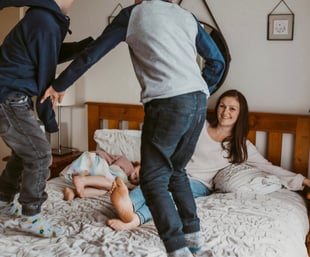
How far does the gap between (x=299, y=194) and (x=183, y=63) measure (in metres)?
1.28

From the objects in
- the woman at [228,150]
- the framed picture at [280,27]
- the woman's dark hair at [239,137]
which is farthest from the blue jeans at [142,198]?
the framed picture at [280,27]

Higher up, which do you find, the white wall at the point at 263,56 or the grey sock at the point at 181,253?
the white wall at the point at 263,56

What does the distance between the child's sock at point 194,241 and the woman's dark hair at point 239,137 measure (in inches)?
35.2

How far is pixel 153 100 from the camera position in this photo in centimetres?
146

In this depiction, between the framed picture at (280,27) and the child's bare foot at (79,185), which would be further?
the framed picture at (280,27)

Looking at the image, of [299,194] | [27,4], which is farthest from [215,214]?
[27,4]

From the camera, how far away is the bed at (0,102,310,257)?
5.08ft

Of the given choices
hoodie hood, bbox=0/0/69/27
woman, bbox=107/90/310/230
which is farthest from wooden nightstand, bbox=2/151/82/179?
hoodie hood, bbox=0/0/69/27

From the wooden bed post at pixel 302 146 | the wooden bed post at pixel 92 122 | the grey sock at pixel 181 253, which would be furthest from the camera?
the wooden bed post at pixel 92 122

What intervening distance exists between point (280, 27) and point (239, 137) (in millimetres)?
672

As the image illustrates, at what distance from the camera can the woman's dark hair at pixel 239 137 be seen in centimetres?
238

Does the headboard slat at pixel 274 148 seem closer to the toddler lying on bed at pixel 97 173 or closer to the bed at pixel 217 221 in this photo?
the bed at pixel 217 221

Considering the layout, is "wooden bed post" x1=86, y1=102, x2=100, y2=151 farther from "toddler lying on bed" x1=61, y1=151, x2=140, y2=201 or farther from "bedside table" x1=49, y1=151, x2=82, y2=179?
"toddler lying on bed" x1=61, y1=151, x2=140, y2=201

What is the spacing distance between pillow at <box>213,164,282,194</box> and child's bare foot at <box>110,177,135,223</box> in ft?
2.16
